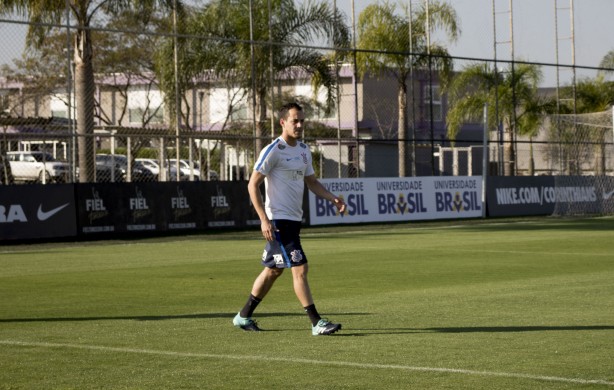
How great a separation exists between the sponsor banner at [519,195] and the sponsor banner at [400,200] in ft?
2.36

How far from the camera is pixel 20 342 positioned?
985 cm

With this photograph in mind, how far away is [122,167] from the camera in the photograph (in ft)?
112

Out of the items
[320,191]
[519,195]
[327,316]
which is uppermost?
[320,191]

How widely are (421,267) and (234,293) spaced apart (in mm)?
4378

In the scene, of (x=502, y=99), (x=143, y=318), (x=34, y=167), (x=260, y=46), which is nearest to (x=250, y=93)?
(x=260, y=46)

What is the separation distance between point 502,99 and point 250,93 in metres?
15.7

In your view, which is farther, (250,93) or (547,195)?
(547,195)

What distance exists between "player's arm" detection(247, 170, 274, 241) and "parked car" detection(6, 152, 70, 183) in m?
20.5

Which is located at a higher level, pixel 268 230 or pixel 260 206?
pixel 260 206

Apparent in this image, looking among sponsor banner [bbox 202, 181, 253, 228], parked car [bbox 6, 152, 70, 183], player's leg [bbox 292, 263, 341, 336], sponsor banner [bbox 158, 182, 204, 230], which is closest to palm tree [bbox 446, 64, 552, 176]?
sponsor banner [bbox 202, 181, 253, 228]

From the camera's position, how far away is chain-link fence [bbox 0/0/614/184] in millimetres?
29438

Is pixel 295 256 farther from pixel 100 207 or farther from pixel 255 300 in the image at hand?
pixel 100 207

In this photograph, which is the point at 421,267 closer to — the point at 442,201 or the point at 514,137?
the point at 442,201

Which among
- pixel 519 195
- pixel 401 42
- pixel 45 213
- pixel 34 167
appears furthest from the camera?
pixel 401 42
